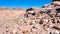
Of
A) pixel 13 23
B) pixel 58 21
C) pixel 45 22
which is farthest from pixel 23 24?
pixel 58 21

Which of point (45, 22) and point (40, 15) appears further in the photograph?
point (40, 15)

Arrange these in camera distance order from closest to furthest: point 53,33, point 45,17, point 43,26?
point 53,33
point 43,26
point 45,17

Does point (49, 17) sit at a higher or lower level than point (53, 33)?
higher

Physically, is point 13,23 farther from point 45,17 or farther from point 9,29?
point 45,17

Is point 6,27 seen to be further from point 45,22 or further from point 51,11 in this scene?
point 51,11

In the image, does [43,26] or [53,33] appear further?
[43,26]

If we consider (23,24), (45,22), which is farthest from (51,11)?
(23,24)

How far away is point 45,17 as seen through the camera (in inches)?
552

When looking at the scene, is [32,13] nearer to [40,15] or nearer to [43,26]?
[40,15]

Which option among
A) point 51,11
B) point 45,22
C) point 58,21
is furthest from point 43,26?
point 51,11

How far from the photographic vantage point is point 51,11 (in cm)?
1476

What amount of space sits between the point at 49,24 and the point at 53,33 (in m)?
1.37

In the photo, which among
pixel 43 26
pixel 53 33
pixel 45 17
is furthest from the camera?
pixel 45 17

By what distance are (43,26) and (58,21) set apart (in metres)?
1.23
